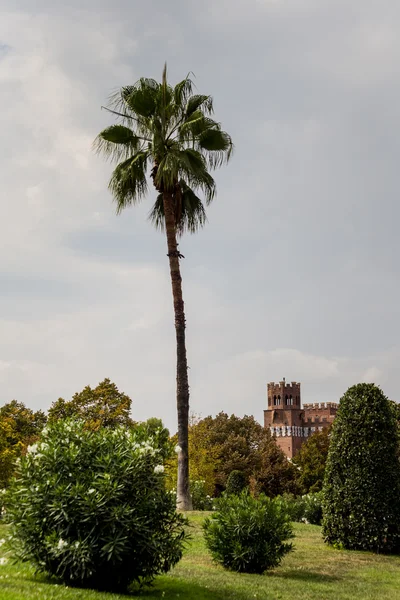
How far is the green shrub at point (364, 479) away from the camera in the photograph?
14.0 metres

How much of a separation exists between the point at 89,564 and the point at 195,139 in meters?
15.9

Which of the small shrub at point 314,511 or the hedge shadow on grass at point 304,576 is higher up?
the hedge shadow on grass at point 304,576

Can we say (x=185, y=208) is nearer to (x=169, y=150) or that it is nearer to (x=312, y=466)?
(x=169, y=150)

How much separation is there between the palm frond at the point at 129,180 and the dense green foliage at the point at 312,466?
3055 cm

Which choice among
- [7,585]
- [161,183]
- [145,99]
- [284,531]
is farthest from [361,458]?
[145,99]

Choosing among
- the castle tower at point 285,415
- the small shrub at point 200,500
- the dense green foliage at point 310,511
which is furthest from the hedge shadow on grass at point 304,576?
the castle tower at point 285,415

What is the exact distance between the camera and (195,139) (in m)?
21.6

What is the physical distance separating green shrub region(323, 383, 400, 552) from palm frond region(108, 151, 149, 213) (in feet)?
35.5

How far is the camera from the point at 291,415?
5182 inches

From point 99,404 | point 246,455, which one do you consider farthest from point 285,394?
point 99,404

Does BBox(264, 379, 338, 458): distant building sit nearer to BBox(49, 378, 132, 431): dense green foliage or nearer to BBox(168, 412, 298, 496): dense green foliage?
BBox(168, 412, 298, 496): dense green foliage

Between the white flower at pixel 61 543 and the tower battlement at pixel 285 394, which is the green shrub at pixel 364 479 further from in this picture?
the tower battlement at pixel 285 394

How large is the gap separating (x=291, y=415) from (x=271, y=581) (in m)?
124

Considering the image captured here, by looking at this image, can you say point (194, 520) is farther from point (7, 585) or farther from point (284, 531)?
point (7, 585)
